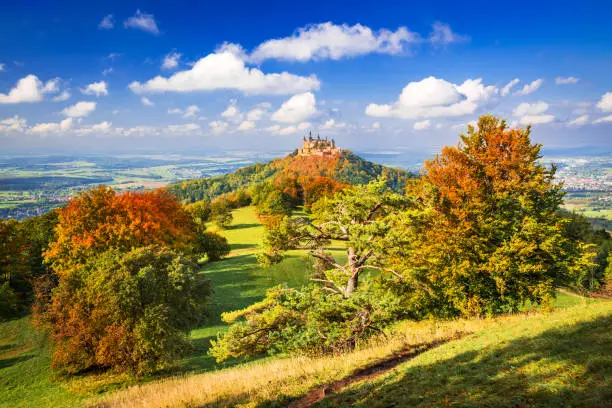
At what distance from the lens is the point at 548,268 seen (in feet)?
61.6

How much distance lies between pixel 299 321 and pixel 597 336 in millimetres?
10198

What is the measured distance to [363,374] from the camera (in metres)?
12.4

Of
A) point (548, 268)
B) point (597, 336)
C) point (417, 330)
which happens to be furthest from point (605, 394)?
point (548, 268)

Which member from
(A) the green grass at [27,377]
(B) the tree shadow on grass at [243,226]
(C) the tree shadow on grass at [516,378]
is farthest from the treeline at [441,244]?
(B) the tree shadow on grass at [243,226]

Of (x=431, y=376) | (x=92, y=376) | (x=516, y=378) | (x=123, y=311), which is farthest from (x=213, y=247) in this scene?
(x=516, y=378)

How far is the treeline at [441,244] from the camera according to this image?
1478 centimetres

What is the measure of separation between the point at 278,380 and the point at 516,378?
792 centimetres

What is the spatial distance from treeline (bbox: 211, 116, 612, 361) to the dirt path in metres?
1.48

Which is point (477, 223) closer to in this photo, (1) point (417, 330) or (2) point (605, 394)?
(1) point (417, 330)

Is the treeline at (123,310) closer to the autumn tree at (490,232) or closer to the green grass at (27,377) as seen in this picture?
the green grass at (27,377)

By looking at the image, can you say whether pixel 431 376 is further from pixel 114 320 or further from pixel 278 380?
pixel 114 320

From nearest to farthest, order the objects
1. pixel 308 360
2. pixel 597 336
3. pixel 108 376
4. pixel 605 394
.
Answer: pixel 605 394
pixel 597 336
pixel 308 360
pixel 108 376

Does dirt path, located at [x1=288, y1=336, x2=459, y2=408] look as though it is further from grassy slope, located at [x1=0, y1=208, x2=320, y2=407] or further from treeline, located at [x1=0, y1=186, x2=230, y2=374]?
treeline, located at [x1=0, y1=186, x2=230, y2=374]

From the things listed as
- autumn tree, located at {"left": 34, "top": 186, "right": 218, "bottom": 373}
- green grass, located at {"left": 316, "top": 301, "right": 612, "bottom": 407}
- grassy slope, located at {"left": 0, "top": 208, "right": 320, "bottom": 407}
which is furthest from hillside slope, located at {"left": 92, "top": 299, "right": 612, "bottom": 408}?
grassy slope, located at {"left": 0, "top": 208, "right": 320, "bottom": 407}
